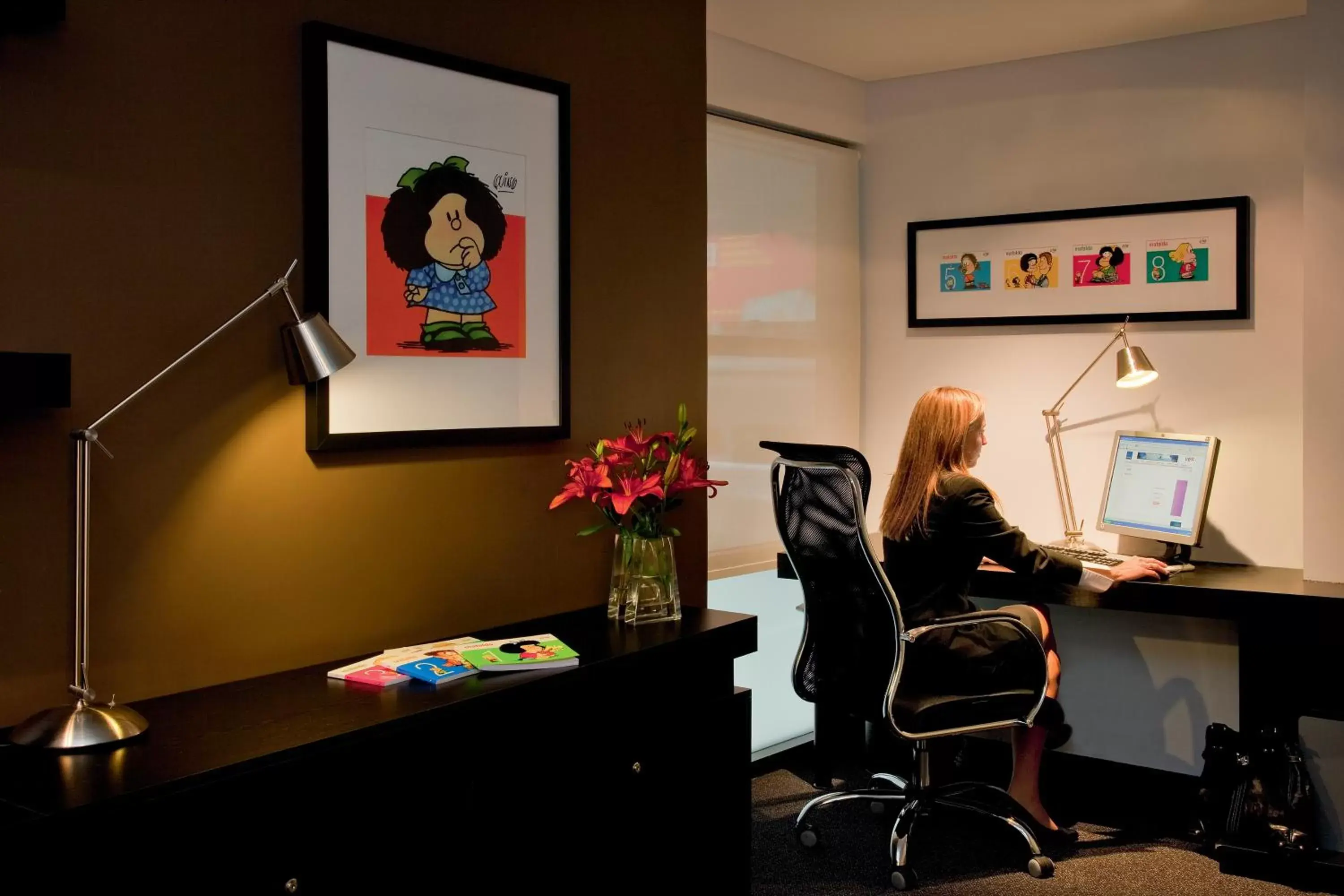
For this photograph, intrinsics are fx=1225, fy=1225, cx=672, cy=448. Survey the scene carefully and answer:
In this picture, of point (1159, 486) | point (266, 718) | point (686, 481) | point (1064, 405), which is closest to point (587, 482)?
point (686, 481)

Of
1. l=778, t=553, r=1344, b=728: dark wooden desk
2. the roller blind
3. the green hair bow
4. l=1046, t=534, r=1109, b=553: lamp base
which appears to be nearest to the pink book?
the green hair bow

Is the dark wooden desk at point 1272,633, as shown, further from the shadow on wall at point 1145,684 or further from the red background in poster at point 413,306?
the red background in poster at point 413,306

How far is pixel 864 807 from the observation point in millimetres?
3930

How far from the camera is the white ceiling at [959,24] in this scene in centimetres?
374

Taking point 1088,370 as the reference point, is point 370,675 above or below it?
below

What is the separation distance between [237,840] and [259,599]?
0.57 m

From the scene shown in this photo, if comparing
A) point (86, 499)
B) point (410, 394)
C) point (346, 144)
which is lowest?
point (86, 499)

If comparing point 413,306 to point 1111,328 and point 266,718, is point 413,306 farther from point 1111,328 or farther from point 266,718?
point 1111,328

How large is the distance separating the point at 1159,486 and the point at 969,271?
1060 mm

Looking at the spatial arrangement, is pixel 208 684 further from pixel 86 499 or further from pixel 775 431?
pixel 775 431

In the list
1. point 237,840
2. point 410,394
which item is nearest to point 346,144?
point 410,394

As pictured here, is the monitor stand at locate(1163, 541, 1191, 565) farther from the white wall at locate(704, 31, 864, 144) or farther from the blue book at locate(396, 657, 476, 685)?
the blue book at locate(396, 657, 476, 685)

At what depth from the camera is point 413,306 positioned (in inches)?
94.6

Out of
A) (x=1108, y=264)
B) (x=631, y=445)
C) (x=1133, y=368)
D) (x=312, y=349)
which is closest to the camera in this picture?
(x=312, y=349)
